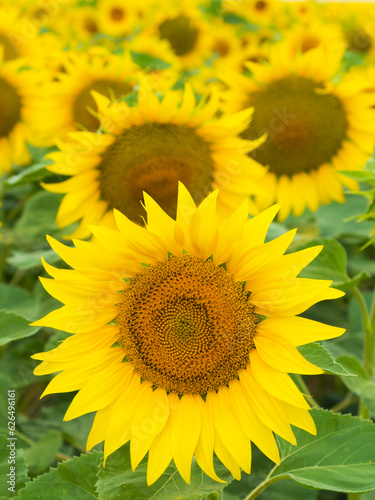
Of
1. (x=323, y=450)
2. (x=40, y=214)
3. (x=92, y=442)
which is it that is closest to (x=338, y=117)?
(x=40, y=214)

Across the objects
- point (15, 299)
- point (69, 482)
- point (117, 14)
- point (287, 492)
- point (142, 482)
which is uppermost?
point (117, 14)

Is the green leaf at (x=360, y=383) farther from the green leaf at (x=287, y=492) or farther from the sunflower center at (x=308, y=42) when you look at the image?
the sunflower center at (x=308, y=42)

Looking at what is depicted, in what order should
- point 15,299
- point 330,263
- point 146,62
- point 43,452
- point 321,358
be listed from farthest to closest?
point 146,62
point 15,299
point 43,452
point 330,263
point 321,358

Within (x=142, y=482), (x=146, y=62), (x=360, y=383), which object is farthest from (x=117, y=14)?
(x=142, y=482)

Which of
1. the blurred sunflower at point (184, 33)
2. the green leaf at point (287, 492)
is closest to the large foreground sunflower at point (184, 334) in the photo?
the green leaf at point (287, 492)

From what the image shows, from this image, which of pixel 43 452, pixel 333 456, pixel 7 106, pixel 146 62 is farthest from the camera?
pixel 146 62

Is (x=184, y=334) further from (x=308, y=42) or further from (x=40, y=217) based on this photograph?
(x=308, y=42)

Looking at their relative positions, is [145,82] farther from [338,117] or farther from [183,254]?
[338,117]

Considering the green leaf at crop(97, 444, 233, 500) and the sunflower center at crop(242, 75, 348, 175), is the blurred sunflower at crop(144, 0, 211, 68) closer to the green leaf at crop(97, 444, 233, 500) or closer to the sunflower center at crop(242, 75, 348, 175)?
the sunflower center at crop(242, 75, 348, 175)
